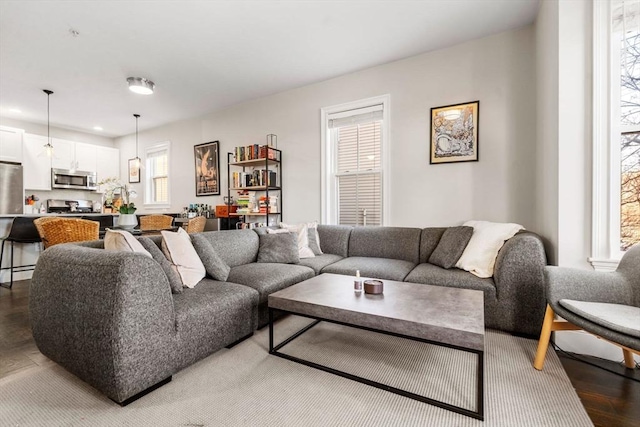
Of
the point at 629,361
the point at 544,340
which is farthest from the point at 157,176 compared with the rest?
the point at 629,361

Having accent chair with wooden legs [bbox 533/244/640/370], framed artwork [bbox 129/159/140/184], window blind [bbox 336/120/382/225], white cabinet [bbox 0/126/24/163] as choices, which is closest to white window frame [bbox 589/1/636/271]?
accent chair with wooden legs [bbox 533/244/640/370]

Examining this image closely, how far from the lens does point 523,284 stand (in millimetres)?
2020

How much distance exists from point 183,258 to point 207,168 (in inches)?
130

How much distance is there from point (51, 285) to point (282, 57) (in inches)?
116

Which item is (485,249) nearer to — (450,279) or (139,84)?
(450,279)

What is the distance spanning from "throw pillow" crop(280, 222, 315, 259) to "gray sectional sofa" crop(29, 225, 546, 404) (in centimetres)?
51

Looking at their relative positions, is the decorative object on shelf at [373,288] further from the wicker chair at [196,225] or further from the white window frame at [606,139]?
the wicker chair at [196,225]

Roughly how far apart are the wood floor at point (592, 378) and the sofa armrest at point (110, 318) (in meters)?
0.51

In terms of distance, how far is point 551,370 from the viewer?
1634 millimetres

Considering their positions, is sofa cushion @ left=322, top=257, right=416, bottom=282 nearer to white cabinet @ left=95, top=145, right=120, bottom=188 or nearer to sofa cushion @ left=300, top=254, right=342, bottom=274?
sofa cushion @ left=300, top=254, right=342, bottom=274

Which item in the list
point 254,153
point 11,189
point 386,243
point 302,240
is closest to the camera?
point 386,243

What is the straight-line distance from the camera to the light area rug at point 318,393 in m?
1.28

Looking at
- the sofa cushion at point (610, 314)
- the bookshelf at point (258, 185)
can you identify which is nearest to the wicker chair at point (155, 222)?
the bookshelf at point (258, 185)

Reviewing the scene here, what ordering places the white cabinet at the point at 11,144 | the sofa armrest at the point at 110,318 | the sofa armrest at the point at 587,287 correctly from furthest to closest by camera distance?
1. the white cabinet at the point at 11,144
2. the sofa armrest at the point at 587,287
3. the sofa armrest at the point at 110,318
